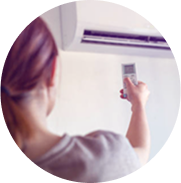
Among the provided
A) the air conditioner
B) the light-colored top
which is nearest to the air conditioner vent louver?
the air conditioner

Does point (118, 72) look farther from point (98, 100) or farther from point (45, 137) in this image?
point (45, 137)

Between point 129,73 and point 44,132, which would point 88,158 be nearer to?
point 44,132

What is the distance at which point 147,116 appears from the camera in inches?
32.9

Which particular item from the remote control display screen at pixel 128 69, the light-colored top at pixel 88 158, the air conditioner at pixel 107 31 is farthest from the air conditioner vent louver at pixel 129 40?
the light-colored top at pixel 88 158

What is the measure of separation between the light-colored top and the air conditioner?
0.33 m

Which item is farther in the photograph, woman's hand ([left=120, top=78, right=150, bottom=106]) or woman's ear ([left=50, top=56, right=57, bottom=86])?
woman's hand ([left=120, top=78, right=150, bottom=106])

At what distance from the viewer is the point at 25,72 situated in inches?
27.3

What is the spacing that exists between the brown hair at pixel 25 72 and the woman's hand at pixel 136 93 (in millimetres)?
292

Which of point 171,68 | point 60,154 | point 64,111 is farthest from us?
point 171,68

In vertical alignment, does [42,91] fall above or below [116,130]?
above

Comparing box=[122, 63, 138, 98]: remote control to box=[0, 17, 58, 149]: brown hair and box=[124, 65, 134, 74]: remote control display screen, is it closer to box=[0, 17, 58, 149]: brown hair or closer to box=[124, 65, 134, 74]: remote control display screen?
box=[124, 65, 134, 74]: remote control display screen

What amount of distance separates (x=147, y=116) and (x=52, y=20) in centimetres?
47

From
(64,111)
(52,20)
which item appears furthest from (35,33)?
(64,111)

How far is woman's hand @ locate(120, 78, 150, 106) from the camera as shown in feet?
2.76
